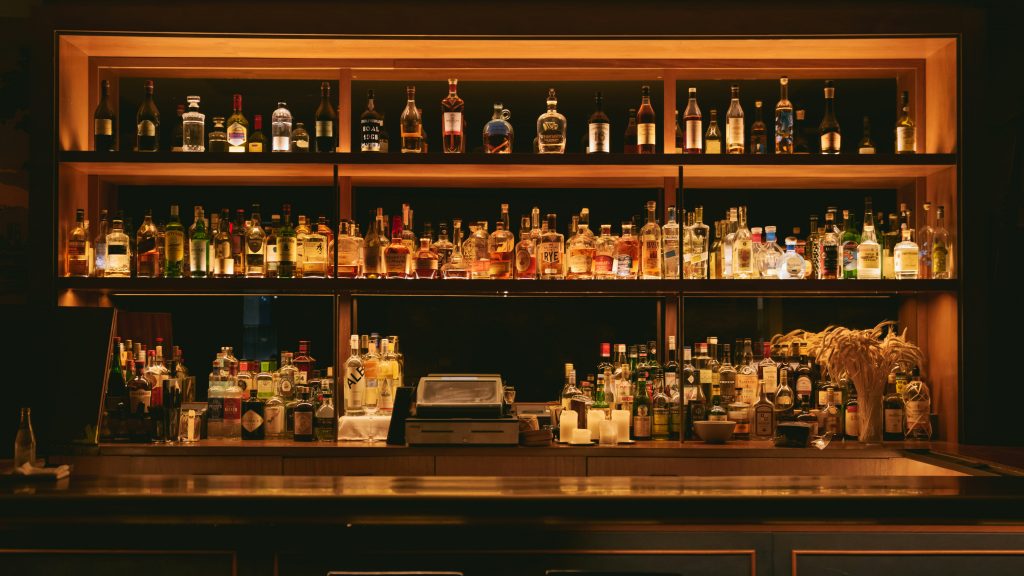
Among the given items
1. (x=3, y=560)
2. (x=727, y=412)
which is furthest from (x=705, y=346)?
(x=3, y=560)

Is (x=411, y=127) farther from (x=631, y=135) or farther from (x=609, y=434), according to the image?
(x=609, y=434)

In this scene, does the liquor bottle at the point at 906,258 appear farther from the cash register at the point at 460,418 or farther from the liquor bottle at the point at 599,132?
the cash register at the point at 460,418

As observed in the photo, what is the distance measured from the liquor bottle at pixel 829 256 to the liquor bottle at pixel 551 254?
102 centimetres

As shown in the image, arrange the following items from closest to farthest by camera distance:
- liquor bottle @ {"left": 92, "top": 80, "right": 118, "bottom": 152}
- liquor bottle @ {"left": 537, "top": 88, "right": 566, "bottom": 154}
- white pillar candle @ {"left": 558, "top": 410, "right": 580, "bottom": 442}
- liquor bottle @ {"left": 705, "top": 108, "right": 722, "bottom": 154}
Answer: white pillar candle @ {"left": 558, "top": 410, "right": 580, "bottom": 442}
liquor bottle @ {"left": 92, "top": 80, "right": 118, "bottom": 152}
liquor bottle @ {"left": 537, "top": 88, "right": 566, "bottom": 154}
liquor bottle @ {"left": 705, "top": 108, "right": 722, "bottom": 154}

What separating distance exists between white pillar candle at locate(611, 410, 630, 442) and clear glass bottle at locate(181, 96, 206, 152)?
1.95 m

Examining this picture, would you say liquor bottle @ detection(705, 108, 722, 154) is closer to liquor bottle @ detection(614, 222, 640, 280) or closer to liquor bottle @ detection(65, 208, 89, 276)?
liquor bottle @ detection(614, 222, 640, 280)

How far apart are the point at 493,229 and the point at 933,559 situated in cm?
214

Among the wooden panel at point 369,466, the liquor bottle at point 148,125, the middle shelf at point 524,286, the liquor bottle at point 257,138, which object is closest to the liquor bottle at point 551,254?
the middle shelf at point 524,286

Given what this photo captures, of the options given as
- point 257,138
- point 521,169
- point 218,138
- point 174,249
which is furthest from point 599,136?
point 174,249

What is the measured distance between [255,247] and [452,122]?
0.94 meters

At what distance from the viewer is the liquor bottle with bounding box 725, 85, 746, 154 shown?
3.37 metres

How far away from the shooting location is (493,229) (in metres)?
3.65

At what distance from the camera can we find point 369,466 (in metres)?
3.02

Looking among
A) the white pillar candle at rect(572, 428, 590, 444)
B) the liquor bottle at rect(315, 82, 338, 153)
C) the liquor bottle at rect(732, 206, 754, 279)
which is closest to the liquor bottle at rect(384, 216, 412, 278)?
the liquor bottle at rect(315, 82, 338, 153)
